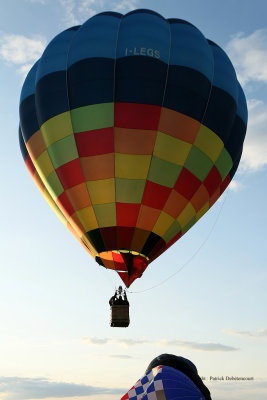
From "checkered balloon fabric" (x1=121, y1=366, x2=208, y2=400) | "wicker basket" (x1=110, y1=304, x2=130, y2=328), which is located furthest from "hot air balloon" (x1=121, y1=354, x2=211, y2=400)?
"wicker basket" (x1=110, y1=304, x2=130, y2=328)

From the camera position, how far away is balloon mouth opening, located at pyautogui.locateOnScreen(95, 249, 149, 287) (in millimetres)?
13305

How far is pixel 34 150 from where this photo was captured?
14.3 m

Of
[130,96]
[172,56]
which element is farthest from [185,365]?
[172,56]

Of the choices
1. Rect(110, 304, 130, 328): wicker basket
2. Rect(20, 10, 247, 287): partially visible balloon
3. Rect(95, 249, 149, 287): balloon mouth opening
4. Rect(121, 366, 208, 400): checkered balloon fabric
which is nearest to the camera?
Rect(121, 366, 208, 400): checkered balloon fabric

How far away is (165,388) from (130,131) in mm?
8872

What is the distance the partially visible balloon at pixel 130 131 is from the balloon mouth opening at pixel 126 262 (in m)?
0.03

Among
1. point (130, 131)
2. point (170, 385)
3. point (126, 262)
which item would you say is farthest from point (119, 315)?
point (170, 385)

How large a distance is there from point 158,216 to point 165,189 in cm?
75

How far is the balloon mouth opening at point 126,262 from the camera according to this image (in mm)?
13305

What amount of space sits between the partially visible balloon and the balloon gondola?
27mm

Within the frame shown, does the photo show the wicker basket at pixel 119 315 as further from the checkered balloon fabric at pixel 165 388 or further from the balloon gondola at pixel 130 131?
the checkered balloon fabric at pixel 165 388

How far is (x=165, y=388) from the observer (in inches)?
190

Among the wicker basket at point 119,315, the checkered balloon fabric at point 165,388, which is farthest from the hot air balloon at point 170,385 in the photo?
the wicker basket at point 119,315

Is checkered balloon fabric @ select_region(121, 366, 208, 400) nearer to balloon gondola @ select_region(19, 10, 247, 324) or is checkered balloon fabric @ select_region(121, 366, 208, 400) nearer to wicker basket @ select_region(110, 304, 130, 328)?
wicker basket @ select_region(110, 304, 130, 328)
